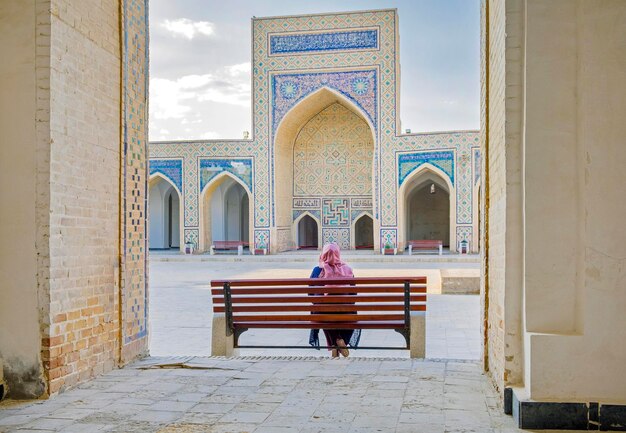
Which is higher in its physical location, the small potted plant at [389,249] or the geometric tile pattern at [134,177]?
the geometric tile pattern at [134,177]

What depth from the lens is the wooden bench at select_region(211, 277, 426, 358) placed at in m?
5.42

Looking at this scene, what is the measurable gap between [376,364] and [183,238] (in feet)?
60.1

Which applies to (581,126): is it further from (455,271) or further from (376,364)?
(455,271)

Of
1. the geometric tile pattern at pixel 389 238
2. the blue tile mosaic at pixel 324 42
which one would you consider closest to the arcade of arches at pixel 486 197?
the geometric tile pattern at pixel 389 238

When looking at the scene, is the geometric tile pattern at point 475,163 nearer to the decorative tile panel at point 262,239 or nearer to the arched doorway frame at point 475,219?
the arched doorway frame at point 475,219

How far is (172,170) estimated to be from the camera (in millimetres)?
22781

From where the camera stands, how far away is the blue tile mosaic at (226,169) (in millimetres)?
22234

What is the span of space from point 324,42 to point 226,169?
5460 millimetres

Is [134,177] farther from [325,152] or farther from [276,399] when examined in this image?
[325,152]

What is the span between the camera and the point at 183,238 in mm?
22578

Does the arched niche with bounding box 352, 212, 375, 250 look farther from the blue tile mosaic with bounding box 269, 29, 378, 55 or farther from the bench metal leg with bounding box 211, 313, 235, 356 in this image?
the bench metal leg with bounding box 211, 313, 235, 356

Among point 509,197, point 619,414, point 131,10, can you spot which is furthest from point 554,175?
point 131,10

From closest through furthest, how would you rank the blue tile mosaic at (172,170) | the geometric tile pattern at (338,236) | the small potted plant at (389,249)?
the small potted plant at (389,249)
the blue tile mosaic at (172,170)
the geometric tile pattern at (338,236)

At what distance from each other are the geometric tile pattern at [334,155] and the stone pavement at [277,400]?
18.5 m
